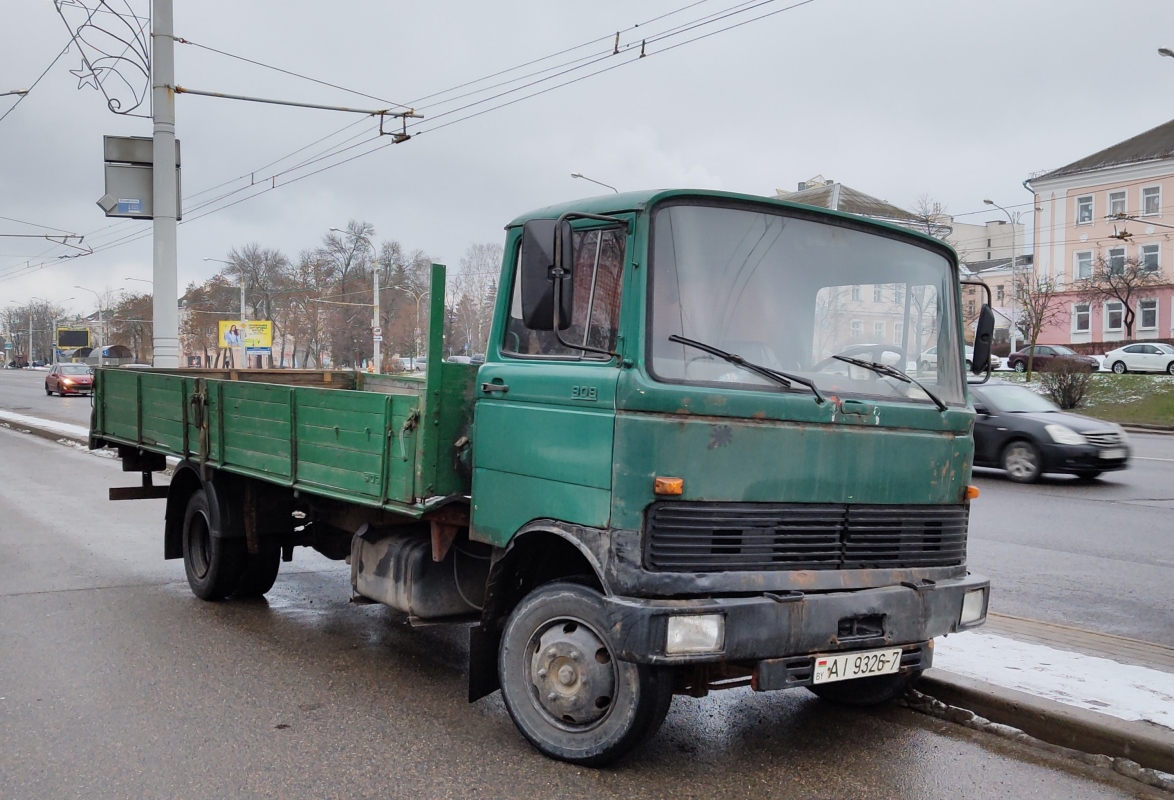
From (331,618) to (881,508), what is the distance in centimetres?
400

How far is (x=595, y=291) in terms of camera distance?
13.3 ft

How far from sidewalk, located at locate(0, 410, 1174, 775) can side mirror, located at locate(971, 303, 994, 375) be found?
1535mm

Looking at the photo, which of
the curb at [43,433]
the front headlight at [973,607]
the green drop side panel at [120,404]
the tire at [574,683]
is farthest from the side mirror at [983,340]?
the curb at [43,433]

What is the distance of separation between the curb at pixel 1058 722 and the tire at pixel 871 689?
0.18 metres

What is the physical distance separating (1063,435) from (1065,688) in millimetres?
10289

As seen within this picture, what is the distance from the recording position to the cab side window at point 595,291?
3.98 metres

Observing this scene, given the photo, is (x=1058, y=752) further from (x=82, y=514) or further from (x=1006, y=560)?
(x=82, y=514)

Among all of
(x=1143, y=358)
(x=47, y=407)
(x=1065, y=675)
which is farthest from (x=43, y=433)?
(x=1143, y=358)

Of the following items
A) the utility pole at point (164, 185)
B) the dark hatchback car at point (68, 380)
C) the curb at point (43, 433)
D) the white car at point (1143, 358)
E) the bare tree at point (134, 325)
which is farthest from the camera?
the bare tree at point (134, 325)

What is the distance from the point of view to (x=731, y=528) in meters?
3.82

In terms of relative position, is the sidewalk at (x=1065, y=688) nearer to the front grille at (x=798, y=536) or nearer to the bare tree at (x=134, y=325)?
the front grille at (x=798, y=536)

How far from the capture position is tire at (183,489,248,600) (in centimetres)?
687

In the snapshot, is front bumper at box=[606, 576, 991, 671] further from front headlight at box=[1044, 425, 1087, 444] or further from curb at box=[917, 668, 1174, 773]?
front headlight at box=[1044, 425, 1087, 444]

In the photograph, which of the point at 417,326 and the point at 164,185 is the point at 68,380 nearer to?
the point at 417,326
